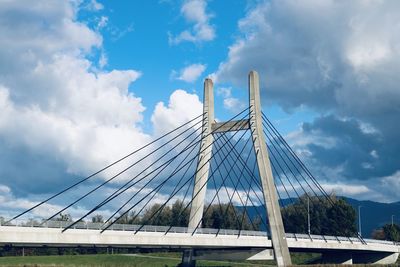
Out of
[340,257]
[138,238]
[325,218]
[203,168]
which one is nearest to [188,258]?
[203,168]

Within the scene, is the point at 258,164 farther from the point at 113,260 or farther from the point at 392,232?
the point at 392,232

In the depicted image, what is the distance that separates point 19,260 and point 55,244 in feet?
185

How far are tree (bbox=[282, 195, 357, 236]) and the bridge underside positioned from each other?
20.0 m

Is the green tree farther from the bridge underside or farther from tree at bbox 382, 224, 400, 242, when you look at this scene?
tree at bbox 382, 224, 400, 242

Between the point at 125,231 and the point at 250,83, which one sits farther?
the point at 250,83

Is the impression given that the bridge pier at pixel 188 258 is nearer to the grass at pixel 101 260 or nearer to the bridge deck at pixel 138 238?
the bridge deck at pixel 138 238

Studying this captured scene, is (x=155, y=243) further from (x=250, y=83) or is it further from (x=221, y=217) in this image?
(x=221, y=217)

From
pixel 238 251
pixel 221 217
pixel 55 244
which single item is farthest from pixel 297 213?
pixel 55 244

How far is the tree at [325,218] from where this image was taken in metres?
111

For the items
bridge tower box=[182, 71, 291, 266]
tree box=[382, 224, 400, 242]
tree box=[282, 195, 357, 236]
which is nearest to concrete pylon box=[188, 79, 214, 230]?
bridge tower box=[182, 71, 291, 266]

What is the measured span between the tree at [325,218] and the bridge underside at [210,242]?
19995mm

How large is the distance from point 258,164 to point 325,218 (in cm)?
5848

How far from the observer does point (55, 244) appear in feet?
141

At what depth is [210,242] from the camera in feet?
179
